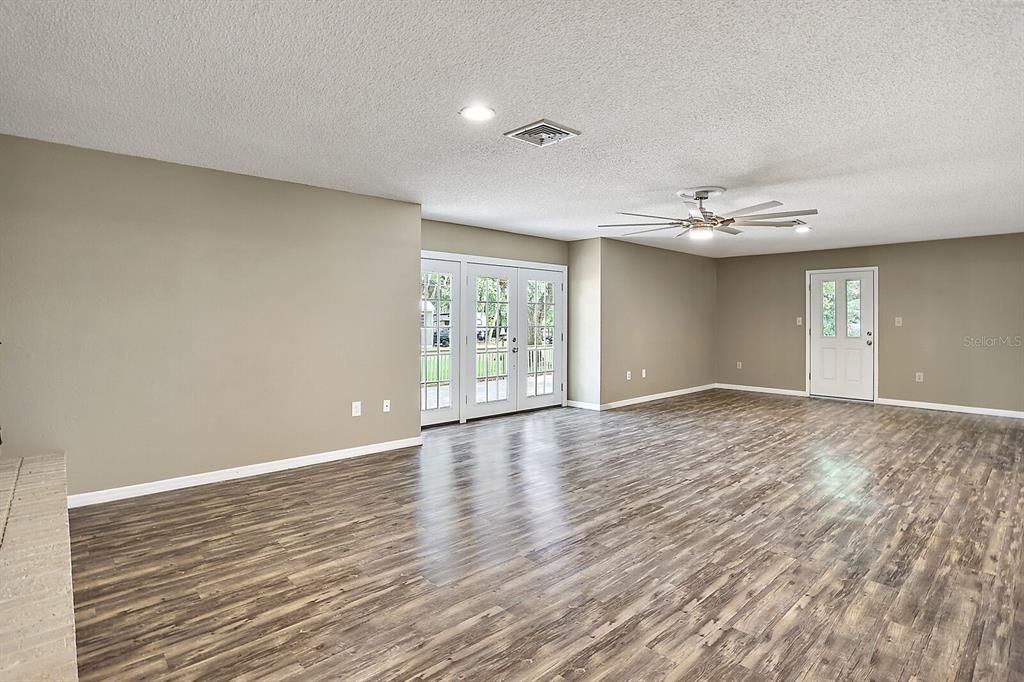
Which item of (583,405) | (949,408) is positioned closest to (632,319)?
(583,405)

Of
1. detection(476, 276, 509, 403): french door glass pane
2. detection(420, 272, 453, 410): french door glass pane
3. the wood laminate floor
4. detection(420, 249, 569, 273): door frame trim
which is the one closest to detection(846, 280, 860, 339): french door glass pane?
the wood laminate floor

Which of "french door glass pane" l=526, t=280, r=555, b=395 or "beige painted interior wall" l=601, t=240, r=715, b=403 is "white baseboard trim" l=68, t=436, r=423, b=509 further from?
"beige painted interior wall" l=601, t=240, r=715, b=403

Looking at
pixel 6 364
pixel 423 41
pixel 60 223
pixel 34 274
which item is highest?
pixel 423 41

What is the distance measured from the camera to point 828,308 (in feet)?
29.0

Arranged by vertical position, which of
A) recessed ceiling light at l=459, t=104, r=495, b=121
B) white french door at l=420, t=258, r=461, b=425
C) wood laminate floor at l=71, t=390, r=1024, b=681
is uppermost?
recessed ceiling light at l=459, t=104, r=495, b=121

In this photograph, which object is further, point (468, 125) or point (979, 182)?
point (979, 182)

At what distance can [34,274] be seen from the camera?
357cm

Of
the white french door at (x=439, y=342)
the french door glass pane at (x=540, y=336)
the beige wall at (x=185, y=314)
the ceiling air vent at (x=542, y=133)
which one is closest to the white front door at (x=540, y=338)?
the french door glass pane at (x=540, y=336)

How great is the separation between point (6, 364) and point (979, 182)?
723 cm

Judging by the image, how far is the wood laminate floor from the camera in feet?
6.98

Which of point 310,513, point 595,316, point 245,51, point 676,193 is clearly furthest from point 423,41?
point 595,316

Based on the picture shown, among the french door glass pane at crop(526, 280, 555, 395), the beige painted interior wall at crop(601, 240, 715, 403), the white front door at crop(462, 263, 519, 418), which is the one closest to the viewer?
the white front door at crop(462, 263, 519, 418)

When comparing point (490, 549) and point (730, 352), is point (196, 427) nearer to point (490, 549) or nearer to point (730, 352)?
point (490, 549)

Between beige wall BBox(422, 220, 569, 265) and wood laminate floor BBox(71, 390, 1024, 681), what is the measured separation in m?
2.66
